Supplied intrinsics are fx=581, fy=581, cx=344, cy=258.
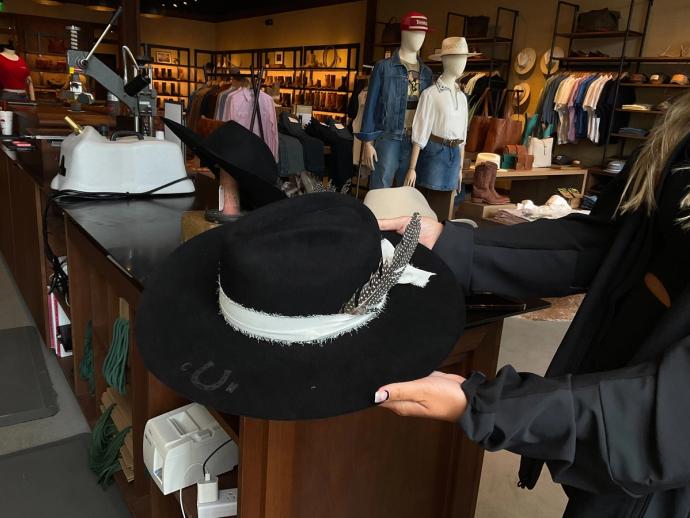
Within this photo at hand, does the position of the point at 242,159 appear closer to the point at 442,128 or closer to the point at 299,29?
the point at 442,128

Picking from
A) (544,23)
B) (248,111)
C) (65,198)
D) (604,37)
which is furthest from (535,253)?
(544,23)

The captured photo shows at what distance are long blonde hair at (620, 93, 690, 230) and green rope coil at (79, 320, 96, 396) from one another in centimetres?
189

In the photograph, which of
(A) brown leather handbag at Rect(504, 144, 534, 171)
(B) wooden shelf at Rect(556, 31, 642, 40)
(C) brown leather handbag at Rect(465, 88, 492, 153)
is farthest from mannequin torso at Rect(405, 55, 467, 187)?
(B) wooden shelf at Rect(556, 31, 642, 40)

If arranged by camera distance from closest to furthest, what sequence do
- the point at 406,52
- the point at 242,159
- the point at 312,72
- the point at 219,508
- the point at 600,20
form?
the point at 219,508 < the point at 242,159 < the point at 406,52 < the point at 600,20 < the point at 312,72

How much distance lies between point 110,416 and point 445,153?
2744 mm

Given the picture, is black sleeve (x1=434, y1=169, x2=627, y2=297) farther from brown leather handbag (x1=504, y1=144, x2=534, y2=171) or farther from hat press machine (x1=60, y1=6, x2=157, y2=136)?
brown leather handbag (x1=504, y1=144, x2=534, y2=171)

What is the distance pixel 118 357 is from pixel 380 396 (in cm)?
138

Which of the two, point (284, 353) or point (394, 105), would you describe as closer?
point (284, 353)

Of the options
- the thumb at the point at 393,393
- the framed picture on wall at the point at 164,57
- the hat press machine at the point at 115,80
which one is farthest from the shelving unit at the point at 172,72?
the thumb at the point at 393,393

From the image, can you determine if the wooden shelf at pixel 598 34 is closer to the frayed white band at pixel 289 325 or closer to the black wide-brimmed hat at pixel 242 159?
the black wide-brimmed hat at pixel 242 159

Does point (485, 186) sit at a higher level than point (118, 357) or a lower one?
A: higher

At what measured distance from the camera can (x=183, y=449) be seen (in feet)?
4.22

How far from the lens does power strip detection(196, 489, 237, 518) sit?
49.7 inches

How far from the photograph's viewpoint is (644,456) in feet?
2.18
